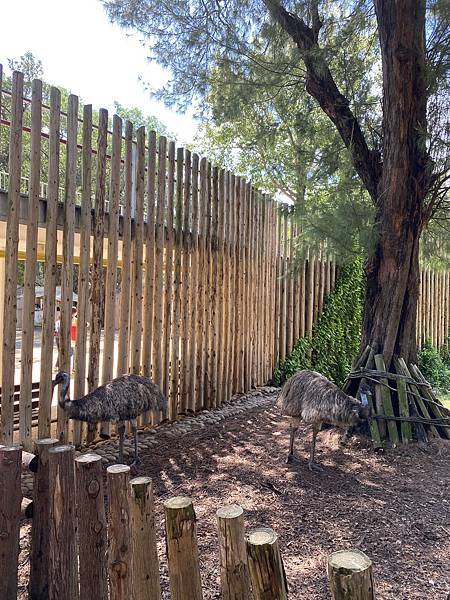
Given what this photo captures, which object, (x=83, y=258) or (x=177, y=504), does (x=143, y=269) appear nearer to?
(x=83, y=258)

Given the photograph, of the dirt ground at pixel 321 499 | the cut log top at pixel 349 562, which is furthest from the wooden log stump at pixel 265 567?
the dirt ground at pixel 321 499

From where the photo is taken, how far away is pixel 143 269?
22.5ft

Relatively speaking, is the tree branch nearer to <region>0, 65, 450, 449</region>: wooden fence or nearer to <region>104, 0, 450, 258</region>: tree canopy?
<region>104, 0, 450, 258</region>: tree canopy

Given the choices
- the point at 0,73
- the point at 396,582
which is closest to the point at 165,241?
the point at 0,73

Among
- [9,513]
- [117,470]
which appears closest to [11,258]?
[9,513]

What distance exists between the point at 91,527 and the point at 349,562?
3.54 ft

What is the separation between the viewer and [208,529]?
3.32 meters

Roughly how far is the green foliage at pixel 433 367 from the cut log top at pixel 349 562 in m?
10.4

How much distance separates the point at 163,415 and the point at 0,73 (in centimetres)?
409

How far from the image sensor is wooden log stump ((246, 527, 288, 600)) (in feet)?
5.07

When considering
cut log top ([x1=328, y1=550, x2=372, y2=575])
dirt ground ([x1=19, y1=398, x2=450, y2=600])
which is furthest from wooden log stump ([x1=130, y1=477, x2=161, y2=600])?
dirt ground ([x1=19, y1=398, x2=450, y2=600])

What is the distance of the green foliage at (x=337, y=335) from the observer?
9.59 m

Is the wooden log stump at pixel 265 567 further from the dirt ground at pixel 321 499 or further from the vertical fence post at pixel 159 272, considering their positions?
the vertical fence post at pixel 159 272

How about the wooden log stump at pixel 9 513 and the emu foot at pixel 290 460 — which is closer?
the wooden log stump at pixel 9 513
